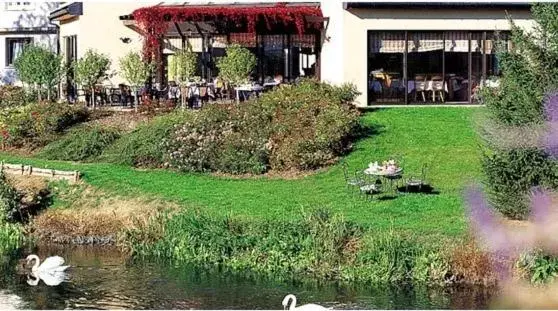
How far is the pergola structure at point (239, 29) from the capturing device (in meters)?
33.0

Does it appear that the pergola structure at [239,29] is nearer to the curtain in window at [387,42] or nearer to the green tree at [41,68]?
the curtain in window at [387,42]

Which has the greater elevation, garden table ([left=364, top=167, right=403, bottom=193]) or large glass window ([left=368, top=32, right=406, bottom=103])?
large glass window ([left=368, top=32, right=406, bottom=103])

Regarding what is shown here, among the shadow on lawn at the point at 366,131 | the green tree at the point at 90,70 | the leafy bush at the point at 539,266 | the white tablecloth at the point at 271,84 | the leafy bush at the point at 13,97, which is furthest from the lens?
the white tablecloth at the point at 271,84

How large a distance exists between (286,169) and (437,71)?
9.14 metres

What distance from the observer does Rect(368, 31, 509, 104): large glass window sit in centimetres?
3219

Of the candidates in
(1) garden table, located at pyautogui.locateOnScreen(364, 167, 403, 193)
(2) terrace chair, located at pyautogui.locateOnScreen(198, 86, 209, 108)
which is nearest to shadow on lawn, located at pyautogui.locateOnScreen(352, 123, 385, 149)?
(1) garden table, located at pyautogui.locateOnScreen(364, 167, 403, 193)

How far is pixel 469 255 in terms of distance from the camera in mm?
17891

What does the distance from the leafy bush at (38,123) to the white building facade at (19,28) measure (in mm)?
12237

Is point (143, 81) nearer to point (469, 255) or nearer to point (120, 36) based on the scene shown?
point (120, 36)

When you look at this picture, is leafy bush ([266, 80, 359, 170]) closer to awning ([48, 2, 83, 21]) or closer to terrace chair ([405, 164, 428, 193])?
terrace chair ([405, 164, 428, 193])

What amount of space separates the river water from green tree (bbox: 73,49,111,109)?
45.5 ft

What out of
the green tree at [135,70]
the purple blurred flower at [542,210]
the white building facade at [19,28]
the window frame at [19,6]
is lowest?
the purple blurred flower at [542,210]

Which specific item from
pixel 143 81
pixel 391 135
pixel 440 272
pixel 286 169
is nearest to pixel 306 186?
pixel 286 169

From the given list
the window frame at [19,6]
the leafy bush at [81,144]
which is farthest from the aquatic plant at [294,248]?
the window frame at [19,6]
